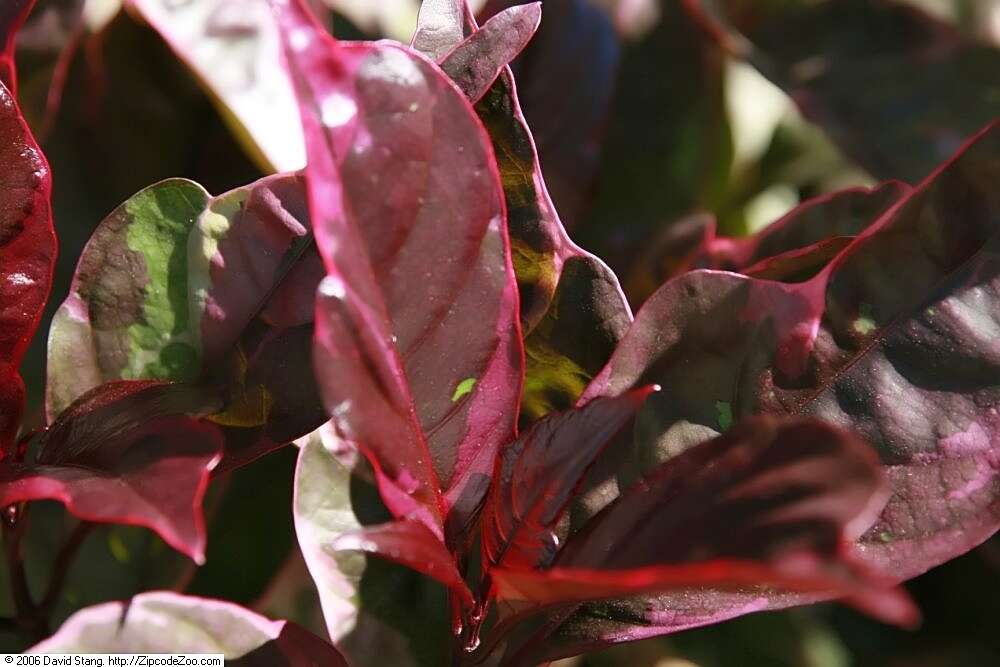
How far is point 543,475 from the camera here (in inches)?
15.8

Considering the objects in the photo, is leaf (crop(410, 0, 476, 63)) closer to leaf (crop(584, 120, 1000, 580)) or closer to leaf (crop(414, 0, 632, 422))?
leaf (crop(414, 0, 632, 422))

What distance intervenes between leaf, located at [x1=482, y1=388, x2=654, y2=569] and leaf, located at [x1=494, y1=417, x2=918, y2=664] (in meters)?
0.02

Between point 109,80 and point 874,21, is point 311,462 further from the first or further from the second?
point 874,21

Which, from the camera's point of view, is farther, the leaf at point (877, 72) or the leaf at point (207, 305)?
the leaf at point (877, 72)

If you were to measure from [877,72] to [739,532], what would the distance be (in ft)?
2.21

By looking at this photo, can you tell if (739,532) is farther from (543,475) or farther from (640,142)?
(640,142)

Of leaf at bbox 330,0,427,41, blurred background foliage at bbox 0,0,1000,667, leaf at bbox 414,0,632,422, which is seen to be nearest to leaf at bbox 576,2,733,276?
blurred background foliage at bbox 0,0,1000,667

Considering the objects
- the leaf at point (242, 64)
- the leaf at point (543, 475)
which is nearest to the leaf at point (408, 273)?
the leaf at point (543, 475)

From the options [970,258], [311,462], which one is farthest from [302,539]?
[970,258]

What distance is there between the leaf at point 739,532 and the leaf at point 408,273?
2.4 inches

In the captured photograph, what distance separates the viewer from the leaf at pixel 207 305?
1.47ft

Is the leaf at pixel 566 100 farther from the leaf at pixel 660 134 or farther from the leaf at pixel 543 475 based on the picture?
the leaf at pixel 543 475

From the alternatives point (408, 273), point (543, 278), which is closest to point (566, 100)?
point (543, 278)

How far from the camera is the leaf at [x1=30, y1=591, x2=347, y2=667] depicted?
0.36 metres
